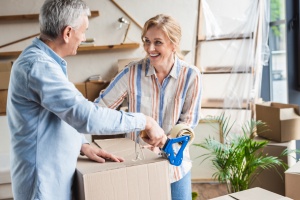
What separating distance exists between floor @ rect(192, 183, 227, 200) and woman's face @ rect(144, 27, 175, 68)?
1.81 meters

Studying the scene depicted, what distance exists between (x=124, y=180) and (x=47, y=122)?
0.95ft

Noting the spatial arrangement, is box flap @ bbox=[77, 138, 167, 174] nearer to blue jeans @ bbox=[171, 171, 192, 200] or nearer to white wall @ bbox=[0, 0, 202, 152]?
blue jeans @ bbox=[171, 171, 192, 200]

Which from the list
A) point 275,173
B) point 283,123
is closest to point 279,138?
point 283,123

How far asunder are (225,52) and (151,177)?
281 cm

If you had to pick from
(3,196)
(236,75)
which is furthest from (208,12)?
(3,196)

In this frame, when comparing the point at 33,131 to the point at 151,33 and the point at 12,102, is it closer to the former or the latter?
the point at 12,102

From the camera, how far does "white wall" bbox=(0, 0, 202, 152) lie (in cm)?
391

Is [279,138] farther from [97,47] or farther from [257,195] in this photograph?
[97,47]

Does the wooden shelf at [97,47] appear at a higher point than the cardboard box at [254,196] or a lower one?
higher

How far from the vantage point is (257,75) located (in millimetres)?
3668

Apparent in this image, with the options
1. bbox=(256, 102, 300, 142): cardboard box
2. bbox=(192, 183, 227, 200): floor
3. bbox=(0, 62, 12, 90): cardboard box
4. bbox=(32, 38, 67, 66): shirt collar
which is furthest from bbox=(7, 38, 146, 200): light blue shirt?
bbox=(0, 62, 12, 90): cardboard box

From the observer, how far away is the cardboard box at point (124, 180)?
1119mm

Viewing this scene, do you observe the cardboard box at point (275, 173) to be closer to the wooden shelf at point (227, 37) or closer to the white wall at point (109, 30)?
the wooden shelf at point (227, 37)

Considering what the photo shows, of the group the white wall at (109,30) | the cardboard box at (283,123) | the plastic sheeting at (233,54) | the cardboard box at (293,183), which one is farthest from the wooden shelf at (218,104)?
the cardboard box at (293,183)
